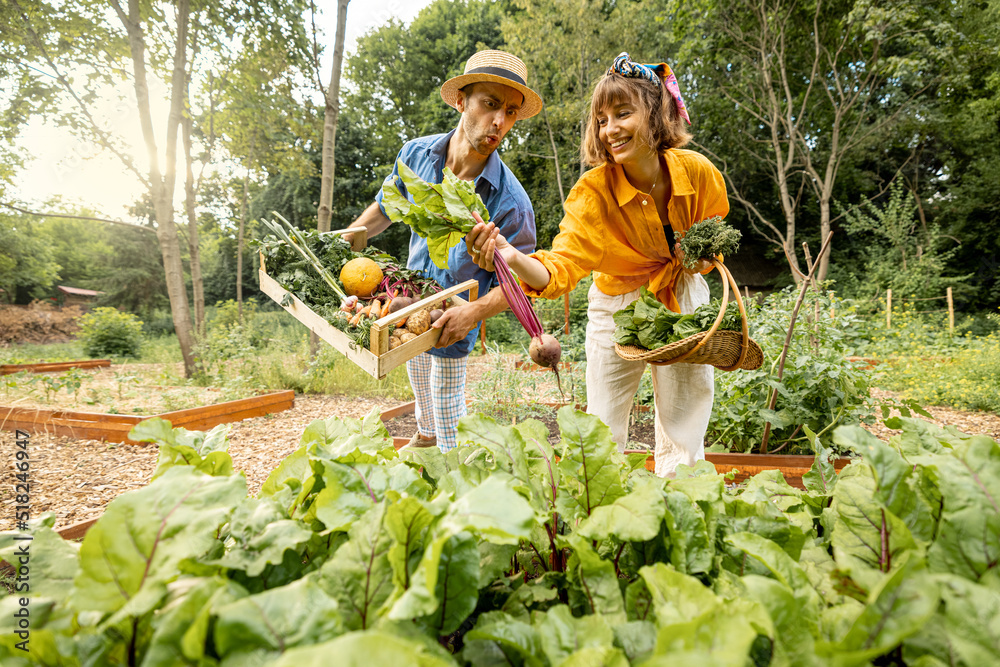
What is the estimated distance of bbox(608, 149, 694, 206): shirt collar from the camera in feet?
7.02

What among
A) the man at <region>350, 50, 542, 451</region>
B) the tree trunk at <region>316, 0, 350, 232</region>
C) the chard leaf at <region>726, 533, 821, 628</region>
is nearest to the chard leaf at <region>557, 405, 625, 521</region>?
the chard leaf at <region>726, 533, 821, 628</region>

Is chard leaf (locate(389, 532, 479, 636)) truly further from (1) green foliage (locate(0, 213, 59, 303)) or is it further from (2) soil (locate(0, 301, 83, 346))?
(1) green foliage (locate(0, 213, 59, 303))

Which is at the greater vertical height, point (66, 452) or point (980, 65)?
point (980, 65)

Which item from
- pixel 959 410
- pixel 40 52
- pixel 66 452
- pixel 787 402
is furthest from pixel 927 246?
pixel 40 52

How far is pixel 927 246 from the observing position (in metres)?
13.0

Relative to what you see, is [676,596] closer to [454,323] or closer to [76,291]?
[454,323]

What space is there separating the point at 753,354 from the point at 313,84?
8.63 m

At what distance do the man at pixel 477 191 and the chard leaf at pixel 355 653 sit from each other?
194 centimetres

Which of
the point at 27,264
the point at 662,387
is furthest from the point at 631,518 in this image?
the point at 27,264

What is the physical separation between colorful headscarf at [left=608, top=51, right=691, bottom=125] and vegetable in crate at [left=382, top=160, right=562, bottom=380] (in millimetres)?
914

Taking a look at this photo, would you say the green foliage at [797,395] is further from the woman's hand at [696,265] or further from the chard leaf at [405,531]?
the chard leaf at [405,531]

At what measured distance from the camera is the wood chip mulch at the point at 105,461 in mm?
2656

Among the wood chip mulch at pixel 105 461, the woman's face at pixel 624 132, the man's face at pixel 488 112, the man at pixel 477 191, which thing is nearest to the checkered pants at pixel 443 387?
the man at pixel 477 191

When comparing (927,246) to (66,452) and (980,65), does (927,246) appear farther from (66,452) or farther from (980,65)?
(66,452)
